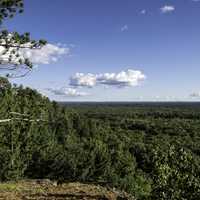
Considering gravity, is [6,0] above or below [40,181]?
above

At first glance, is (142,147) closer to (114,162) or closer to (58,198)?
(114,162)

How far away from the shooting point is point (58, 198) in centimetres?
2066

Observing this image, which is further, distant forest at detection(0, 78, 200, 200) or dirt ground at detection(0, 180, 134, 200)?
dirt ground at detection(0, 180, 134, 200)

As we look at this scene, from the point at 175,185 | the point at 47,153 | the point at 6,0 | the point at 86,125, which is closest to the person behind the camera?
the point at 175,185

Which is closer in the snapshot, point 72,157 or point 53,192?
point 53,192

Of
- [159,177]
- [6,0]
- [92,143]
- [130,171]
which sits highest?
[6,0]

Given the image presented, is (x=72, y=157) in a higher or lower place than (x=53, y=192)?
lower

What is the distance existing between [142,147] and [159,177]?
265 ft

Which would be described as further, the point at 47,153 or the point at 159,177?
the point at 47,153

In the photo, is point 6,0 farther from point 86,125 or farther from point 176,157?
point 86,125

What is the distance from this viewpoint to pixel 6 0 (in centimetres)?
1598

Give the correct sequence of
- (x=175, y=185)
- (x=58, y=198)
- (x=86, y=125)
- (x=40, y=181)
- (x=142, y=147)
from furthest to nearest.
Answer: (x=142, y=147) < (x=86, y=125) < (x=40, y=181) < (x=58, y=198) < (x=175, y=185)

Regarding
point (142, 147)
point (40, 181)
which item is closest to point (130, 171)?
point (142, 147)

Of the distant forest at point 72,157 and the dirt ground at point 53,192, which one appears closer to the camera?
the distant forest at point 72,157
